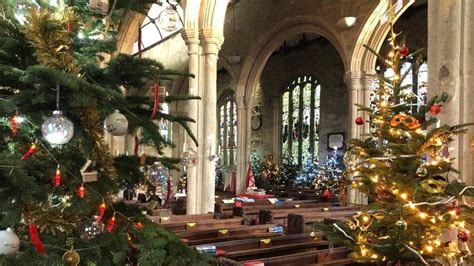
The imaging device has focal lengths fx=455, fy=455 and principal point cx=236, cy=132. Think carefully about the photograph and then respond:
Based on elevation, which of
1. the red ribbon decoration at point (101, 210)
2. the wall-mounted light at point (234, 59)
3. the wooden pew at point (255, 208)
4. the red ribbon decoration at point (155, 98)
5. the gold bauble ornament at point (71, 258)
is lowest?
the wooden pew at point (255, 208)

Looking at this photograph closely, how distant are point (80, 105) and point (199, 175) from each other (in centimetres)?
845

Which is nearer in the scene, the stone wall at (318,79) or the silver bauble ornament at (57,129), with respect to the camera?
the silver bauble ornament at (57,129)

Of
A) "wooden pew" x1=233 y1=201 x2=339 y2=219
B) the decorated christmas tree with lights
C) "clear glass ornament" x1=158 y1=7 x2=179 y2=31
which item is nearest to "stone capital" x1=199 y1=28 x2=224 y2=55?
"wooden pew" x1=233 y1=201 x2=339 y2=219

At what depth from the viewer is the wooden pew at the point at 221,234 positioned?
6.42m

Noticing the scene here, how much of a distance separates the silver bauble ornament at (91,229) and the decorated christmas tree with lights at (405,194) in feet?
6.63

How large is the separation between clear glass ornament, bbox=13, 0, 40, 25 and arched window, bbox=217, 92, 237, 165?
20388 mm

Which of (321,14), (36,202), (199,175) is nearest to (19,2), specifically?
(36,202)

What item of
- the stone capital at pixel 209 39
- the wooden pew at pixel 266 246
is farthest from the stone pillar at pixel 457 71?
the stone capital at pixel 209 39

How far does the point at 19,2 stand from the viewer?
2033mm

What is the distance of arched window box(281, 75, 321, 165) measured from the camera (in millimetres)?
19703

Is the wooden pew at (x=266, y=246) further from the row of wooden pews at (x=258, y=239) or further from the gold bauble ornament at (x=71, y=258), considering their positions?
the gold bauble ornament at (x=71, y=258)

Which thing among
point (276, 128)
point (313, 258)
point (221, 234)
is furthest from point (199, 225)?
point (276, 128)

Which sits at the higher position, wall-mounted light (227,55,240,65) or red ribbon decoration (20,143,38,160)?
wall-mounted light (227,55,240,65)

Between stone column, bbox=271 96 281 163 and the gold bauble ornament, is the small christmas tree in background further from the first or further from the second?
the gold bauble ornament
